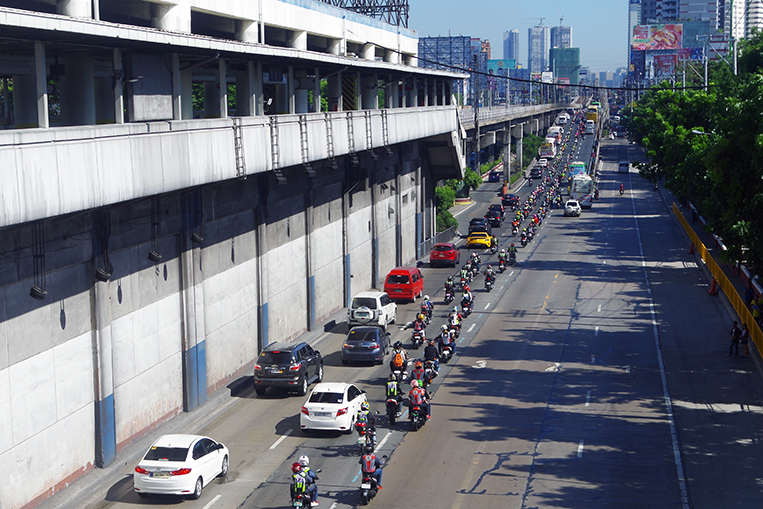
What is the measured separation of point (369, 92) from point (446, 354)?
18995mm

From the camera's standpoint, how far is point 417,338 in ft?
124

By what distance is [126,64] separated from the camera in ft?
78.5

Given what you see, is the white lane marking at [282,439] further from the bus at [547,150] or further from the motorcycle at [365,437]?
the bus at [547,150]

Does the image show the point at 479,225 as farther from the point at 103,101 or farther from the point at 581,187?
the point at 103,101

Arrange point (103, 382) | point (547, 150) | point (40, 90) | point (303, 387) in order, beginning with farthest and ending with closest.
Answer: point (547, 150) < point (303, 387) < point (103, 382) < point (40, 90)

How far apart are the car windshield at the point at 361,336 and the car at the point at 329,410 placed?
842 cm

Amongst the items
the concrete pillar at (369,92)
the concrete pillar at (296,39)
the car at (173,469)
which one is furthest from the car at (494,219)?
the car at (173,469)

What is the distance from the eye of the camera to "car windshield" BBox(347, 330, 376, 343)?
3500 centimetres

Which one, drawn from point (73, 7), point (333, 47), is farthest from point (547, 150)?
point (73, 7)

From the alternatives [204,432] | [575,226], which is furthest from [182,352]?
[575,226]

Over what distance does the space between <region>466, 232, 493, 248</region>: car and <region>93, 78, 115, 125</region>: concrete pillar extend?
4411 cm

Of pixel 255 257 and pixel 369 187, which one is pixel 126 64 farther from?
pixel 369 187

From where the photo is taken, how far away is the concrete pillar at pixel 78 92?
23.7 meters

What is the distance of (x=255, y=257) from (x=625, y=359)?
15.1 metres
